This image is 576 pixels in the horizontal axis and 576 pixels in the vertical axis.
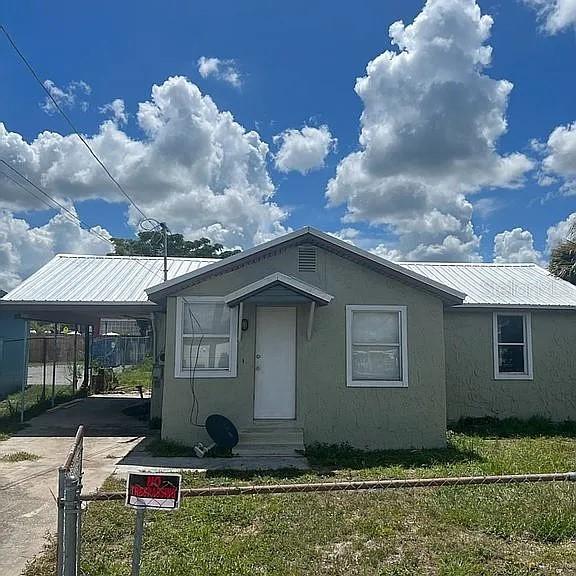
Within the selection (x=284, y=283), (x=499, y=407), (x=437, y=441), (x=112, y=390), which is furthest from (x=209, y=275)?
(x=112, y=390)

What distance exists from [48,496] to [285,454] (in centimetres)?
376

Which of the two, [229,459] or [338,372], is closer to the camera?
[229,459]

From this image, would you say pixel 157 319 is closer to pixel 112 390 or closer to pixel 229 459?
pixel 229 459

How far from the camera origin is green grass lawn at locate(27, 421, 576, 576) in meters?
4.88

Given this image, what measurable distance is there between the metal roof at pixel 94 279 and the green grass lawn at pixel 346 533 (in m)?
6.02

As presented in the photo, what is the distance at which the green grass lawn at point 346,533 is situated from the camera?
4.88 meters

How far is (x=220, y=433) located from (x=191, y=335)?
179 centimetres

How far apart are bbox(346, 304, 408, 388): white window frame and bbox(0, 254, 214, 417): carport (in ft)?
14.0

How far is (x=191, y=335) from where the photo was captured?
1046cm

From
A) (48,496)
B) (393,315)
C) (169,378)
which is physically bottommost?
(48,496)

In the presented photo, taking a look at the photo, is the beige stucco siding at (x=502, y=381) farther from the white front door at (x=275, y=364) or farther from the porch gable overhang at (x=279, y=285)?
the porch gable overhang at (x=279, y=285)

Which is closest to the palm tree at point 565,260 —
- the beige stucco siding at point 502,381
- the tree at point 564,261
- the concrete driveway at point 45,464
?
the tree at point 564,261

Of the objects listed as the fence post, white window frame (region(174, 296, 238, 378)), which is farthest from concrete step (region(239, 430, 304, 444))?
the fence post

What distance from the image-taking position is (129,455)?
9750 millimetres
